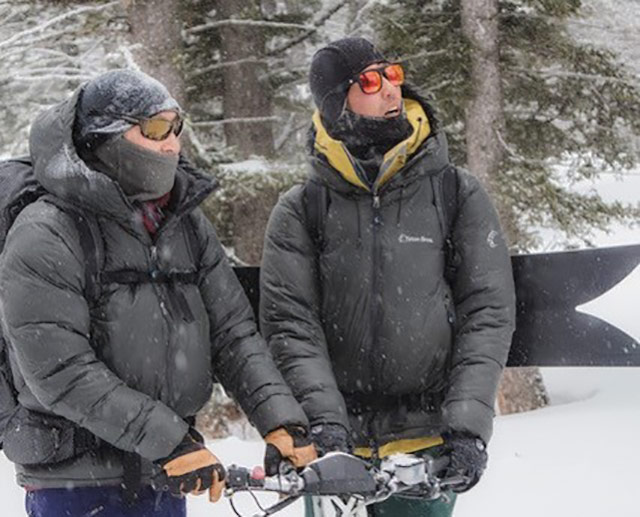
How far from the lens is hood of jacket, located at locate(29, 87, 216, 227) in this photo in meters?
2.99

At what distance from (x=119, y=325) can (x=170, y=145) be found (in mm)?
Result: 646

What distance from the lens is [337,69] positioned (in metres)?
3.80

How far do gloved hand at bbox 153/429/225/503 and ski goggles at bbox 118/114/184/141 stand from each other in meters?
1.02

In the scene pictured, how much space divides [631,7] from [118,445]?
16.3 metres

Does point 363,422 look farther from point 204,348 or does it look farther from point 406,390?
point 204,348

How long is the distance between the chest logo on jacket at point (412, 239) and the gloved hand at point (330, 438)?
0.73 m

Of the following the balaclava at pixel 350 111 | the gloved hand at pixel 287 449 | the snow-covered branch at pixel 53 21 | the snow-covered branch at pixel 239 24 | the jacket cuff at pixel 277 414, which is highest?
the balaclava at pixel 350 111

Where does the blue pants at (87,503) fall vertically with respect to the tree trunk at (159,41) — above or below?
above

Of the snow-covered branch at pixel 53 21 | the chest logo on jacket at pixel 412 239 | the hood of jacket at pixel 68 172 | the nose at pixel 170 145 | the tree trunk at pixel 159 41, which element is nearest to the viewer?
the hood of jacket at pixel 68 172

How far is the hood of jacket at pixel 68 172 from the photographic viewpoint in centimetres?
299

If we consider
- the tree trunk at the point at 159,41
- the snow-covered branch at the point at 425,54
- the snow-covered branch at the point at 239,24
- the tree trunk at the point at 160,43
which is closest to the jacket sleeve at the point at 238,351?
the tree trunk at the point at 160,43

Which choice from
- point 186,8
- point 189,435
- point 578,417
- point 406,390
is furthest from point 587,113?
point 189,435

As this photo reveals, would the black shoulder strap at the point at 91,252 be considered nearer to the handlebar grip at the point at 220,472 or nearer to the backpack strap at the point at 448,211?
the handlebar grip at the point at 220,472

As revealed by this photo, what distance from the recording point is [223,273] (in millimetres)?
3410
